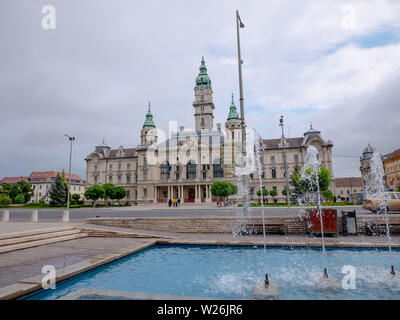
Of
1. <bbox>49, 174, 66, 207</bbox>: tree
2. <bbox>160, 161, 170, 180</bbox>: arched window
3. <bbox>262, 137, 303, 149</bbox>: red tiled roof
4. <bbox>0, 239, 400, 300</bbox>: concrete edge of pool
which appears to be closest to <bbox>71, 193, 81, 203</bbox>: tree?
<bbox>49, 174, 66, 207</bbox>: tree

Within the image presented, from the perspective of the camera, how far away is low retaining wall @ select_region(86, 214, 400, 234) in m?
11.6

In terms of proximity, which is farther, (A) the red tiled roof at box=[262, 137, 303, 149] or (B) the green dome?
(B) the green dome

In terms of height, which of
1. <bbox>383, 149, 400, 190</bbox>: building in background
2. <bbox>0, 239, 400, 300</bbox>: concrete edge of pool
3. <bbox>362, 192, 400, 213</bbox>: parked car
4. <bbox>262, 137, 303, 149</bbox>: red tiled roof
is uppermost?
<bbox>262, 137, 303, 149</bbox>: red tiled roof

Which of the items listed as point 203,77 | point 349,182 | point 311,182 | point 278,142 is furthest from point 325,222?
point 349,182

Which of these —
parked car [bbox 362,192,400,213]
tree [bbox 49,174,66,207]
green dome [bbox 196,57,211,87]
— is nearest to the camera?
parked car [bbox 362,192,400,213]

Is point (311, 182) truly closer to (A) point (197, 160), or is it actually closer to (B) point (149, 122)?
(A) point (197, 160)

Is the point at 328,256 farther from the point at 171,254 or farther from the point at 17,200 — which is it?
the point at 17,200

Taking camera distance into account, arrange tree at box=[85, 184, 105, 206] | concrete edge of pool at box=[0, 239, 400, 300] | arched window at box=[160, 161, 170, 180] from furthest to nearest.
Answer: arched window at box=[160, 161, 170, 180] → tree at box=[85, 184, 105, 206] → concrete edge of pool at box=[0, 239, 400, 300]

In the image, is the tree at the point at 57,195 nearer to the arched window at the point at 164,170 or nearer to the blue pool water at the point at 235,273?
the arched window at the point at 164,170

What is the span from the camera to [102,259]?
7262 mm

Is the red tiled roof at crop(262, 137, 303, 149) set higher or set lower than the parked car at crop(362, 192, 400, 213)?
higher

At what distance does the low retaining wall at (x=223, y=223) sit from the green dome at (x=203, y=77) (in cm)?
6602

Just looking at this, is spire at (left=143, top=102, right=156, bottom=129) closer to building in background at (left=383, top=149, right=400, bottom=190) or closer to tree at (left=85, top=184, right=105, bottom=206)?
tree at (left=85, top=184, right=105, bottom=206)

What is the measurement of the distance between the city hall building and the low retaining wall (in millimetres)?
40634
